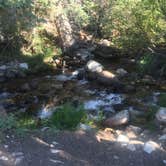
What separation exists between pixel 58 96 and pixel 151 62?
13.0ft

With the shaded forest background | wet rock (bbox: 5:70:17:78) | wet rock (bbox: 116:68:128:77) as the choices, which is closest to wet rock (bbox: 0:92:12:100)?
wet rock (bbox: 5:70:17:78)

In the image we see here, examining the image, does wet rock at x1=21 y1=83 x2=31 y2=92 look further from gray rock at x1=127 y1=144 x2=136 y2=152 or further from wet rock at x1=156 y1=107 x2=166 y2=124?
gray rock at x1=127 y1=144 x2=136 y2=152

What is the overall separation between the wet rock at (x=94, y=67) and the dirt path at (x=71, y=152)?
7.29m

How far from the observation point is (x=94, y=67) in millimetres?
14242

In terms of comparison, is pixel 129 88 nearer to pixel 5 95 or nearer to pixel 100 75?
pixel 100 75

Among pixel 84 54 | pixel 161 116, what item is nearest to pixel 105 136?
pixel 161 116

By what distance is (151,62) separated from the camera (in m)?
13.7

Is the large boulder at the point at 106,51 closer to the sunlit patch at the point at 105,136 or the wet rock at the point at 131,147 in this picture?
the sunlit patch at the point at 105,136

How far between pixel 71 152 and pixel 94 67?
27.7ft

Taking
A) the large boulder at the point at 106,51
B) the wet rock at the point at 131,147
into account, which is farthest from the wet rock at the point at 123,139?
the large boulder at the point at 106,51

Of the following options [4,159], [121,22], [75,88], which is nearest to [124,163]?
[4,159]

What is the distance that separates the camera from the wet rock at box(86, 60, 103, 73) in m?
14.1

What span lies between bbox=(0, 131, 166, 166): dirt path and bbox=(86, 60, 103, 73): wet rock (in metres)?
7.29

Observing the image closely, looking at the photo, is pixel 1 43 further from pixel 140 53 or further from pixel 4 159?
pixel 4 159
